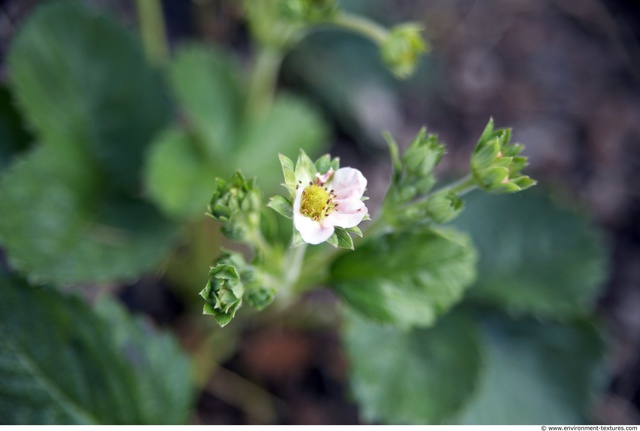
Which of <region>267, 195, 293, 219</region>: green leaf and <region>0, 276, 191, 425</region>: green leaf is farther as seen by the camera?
<region>0, 276, 191, 425</region>: green leaf

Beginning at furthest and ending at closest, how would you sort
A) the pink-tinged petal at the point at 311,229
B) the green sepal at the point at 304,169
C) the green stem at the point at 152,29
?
1. the green stem at the point at 152,29
2. the green sepal at the point at 304,169
3. the pink-tinged petal at the point at 311,229

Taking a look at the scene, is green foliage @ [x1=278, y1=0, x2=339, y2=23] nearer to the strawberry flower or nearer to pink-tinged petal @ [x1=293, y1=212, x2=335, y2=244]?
the strawberry flower

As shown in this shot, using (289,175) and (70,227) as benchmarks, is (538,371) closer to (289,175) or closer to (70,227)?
(289,175)

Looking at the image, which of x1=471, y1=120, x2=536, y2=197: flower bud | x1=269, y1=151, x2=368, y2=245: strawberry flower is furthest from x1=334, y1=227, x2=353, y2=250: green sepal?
x1=471, y1=120, x2=536, y2=197: flower bud

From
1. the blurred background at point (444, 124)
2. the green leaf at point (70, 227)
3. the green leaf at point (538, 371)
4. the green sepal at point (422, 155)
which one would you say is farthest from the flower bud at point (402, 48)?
the green leaf at point (538, 371)

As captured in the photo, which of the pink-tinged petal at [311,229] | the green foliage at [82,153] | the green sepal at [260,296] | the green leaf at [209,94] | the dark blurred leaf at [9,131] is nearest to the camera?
the pink-tinged petal at [311,229]

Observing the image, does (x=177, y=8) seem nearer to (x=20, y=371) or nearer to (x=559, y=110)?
(x=20, y=371)

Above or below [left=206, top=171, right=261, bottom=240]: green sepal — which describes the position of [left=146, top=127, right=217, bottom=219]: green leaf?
below

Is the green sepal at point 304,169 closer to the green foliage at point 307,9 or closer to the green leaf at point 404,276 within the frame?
the green leaf at point 404,276

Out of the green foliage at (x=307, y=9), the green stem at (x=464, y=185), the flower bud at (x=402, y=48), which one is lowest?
the green stem at (x=464, y=185)
